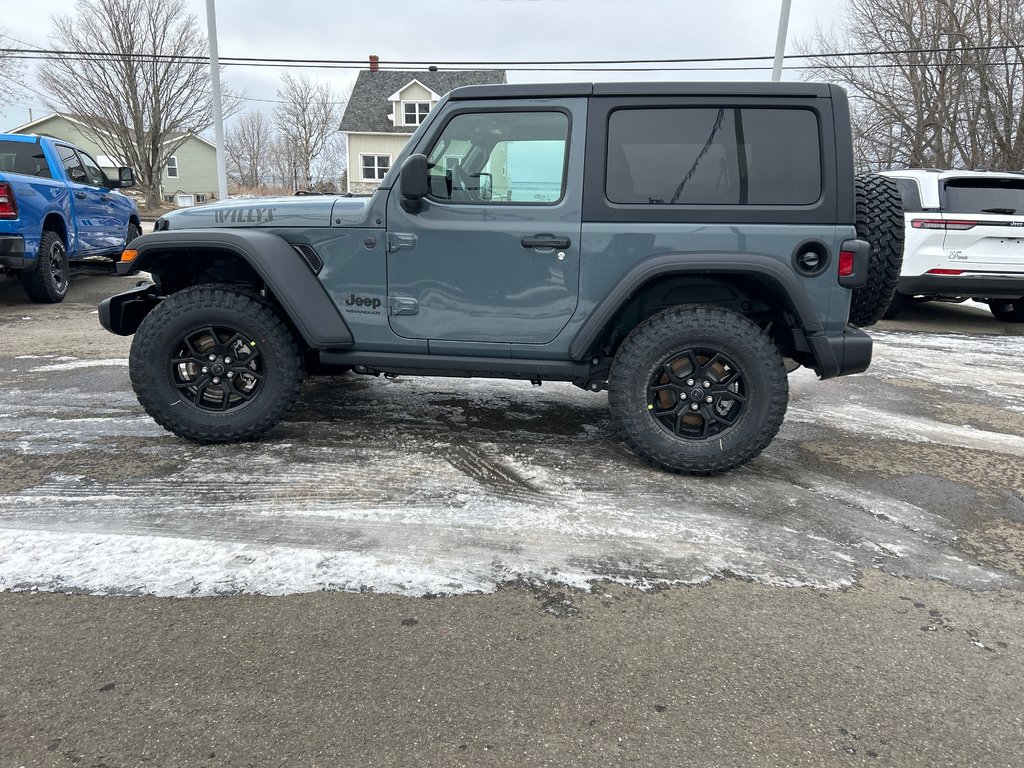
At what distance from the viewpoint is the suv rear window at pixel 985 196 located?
728 cm

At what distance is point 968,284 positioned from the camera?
7.40 meters

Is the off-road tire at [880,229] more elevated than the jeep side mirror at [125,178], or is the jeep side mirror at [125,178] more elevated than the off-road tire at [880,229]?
the jeep side mirror at [125,178]

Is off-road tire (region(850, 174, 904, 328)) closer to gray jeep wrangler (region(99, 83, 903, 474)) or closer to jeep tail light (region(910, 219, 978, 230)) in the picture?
gray jeep wrangler (region(99, 83, 903, 474))

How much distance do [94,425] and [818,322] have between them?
165 inches

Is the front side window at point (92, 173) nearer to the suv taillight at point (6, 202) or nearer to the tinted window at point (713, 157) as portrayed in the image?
the suv taillight at point (6, 202)

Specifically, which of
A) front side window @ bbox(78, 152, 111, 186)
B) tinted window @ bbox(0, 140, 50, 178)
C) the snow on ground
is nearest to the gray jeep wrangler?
the snow on ground

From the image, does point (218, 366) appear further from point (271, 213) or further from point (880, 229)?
point (880, 229)

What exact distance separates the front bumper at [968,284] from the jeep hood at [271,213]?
6364mm

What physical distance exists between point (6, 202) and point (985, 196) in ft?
34.2

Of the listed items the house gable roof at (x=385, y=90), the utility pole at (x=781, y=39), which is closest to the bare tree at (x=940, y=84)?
the utility pole at (x=781, y=39)

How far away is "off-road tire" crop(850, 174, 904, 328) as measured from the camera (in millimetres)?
3512

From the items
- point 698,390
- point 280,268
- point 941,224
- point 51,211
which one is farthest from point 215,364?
point 941,224

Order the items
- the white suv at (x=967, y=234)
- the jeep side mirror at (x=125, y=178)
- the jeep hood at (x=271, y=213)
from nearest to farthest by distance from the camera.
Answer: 1. the jeep hood at (x=271, y=213)
2. the white suv at (x=967, y=234)
3. the jeep side mirror at (x=125, y=178)

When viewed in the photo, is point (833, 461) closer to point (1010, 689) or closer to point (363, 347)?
point (1010, 689)
